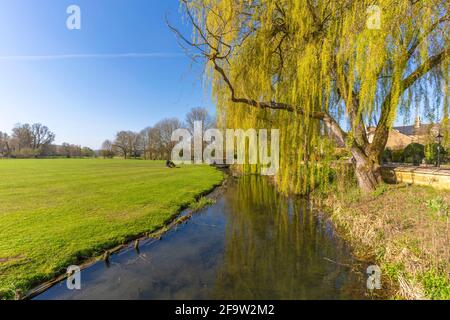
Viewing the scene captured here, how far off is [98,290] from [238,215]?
5.11 m

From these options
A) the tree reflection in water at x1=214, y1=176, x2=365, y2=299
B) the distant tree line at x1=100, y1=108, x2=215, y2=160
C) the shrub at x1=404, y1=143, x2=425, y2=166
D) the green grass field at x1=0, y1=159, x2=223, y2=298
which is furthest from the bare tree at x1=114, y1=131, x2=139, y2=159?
the tree reflection in water at x1=214, y1=176, x2=365, y2=299

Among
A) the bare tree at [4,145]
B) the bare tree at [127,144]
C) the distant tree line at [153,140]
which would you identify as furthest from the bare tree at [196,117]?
the bare tree at [4,145]

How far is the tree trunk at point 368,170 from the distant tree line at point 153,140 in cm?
2502

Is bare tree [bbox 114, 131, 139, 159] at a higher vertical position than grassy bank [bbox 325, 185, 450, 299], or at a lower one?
higher

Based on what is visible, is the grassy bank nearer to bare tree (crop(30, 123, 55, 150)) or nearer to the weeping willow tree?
the weeping willow tree

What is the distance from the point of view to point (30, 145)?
6750 centimetres

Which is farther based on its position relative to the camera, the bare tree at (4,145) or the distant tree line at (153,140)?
the bare tree at (4,145)

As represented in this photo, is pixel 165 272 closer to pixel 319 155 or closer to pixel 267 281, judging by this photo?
pixel 267 281

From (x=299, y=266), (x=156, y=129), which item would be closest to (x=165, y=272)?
(x=299, y=266)

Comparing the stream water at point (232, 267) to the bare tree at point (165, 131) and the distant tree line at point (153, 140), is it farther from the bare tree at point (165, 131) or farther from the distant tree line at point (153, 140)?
the bare tree at point (165, 131)

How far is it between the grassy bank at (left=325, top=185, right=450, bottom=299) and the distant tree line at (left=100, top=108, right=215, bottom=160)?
2609cm

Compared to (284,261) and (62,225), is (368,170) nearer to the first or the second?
(284,261)

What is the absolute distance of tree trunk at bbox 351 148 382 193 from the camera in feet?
24.2

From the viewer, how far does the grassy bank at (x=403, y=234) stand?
325 cm
